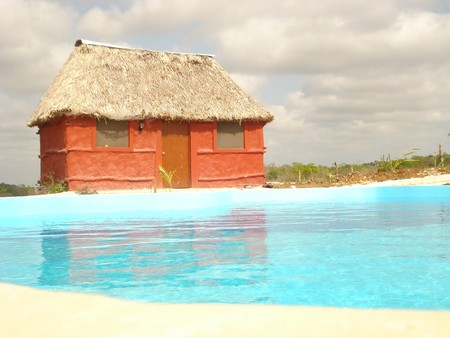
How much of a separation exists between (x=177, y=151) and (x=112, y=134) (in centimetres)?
210

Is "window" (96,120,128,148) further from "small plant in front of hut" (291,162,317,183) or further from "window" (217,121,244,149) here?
"small plant in front of hut" (291,162,317,183)

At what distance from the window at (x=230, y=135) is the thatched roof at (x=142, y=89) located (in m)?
0.42

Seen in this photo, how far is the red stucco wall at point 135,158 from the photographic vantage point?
15383mm

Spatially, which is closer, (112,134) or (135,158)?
(112,134)

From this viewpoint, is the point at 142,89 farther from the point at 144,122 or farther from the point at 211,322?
the point at 211,322

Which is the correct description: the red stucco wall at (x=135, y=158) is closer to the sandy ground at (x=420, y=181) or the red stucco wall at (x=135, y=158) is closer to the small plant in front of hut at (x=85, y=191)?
the small plant in front of hut at (x=85, y=191)

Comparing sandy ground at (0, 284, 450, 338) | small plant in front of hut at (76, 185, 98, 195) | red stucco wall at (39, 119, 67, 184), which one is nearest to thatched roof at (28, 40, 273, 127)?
red stucco wall at (39, 119, 67, 184)

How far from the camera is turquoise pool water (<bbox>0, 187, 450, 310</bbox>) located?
355cm

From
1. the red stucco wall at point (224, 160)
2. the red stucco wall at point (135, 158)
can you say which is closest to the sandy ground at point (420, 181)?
the red stucco wall at point (224, 160)

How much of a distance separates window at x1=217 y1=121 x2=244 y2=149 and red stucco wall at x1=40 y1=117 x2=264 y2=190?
17 cm

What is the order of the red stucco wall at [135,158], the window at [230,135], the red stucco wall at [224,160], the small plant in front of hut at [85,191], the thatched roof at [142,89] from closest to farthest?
the small plant in front of hut at [85,191] → the red stucco wall at [135,158] → the thatched roof at [142,89] → the red stucco wall at [224,160] → the window at [230,135]

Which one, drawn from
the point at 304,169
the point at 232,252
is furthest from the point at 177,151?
the point at 232,252

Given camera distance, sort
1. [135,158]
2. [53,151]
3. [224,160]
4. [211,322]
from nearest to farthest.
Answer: [211,322]
[135,158]
[53,151]
[224,160]

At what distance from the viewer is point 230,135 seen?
1725 cm
